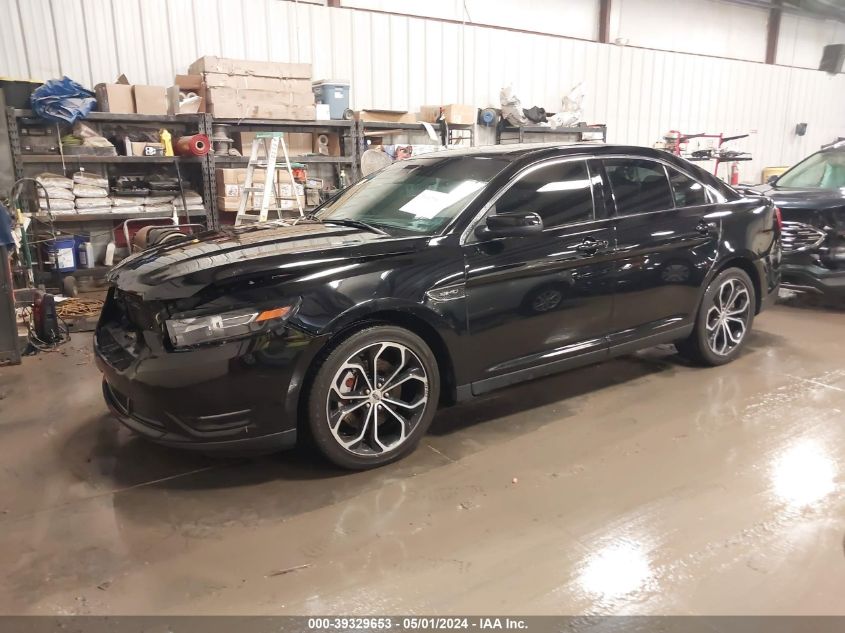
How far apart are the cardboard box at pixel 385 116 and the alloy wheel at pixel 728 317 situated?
5.76m

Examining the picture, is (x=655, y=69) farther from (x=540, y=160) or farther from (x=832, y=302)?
(x=540, y=160)

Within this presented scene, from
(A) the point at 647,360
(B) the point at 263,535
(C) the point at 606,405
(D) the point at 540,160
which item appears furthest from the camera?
(A) the point at 647,360

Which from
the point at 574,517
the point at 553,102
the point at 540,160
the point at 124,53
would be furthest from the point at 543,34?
the point at 574,517

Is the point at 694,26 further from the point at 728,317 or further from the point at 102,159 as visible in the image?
the point at 102,159

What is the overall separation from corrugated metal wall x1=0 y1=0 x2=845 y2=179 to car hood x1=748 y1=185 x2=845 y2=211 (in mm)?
5600

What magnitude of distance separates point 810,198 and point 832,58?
12901 mm

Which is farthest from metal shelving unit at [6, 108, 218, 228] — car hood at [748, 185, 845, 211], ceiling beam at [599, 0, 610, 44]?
ceiling beam at [599, 0, 610, 44]

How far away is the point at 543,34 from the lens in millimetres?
10844

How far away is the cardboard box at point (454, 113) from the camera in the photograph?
9203 millimetres

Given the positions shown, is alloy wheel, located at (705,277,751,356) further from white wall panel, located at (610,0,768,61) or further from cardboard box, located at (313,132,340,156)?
white wall panel, located at (610,0,768,61)

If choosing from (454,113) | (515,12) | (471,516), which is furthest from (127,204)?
(515,12)

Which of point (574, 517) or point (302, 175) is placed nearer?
point (574, 517)

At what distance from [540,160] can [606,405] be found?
1484mm

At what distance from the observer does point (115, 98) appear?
718cm
